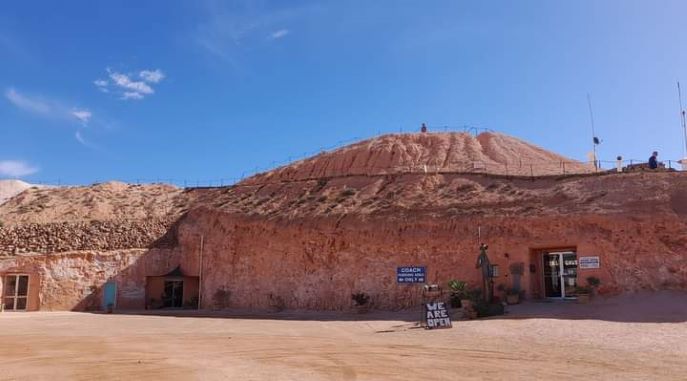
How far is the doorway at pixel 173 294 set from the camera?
115ft

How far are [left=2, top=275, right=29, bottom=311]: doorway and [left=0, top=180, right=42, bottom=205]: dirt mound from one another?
49.4 ft

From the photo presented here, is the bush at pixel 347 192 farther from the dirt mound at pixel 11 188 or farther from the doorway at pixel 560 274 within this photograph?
the dirt mound at pixel 11 188

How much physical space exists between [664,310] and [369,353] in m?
12.3

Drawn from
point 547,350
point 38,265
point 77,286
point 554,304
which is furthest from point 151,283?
point 547,350

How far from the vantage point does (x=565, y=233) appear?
80.8 ft

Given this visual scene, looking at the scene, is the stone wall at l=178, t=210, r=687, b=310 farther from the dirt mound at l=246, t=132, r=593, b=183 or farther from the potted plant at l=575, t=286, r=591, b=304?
the dirt mound at l=246, t=132, r=593, b=183

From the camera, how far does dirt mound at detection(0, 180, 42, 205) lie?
47188 mm

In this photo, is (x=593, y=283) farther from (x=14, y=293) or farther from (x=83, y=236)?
(x=14, y=293)

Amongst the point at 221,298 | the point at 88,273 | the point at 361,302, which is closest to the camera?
the point at 361,302

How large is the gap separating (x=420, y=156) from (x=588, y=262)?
25.0 m

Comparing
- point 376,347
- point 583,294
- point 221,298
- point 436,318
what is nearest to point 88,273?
point 221,298

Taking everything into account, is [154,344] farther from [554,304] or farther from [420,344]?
[554,304]

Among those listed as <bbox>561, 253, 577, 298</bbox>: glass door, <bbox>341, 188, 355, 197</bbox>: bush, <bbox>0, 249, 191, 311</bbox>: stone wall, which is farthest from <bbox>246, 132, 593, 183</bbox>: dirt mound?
<bbox>561, 253, 577, 298</bbox>: glass door

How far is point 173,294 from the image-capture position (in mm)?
35156
